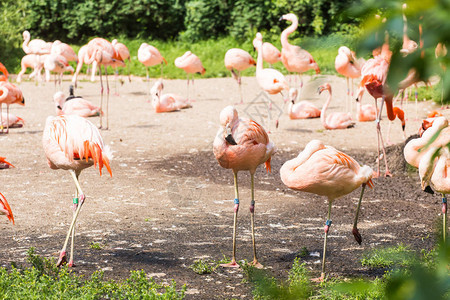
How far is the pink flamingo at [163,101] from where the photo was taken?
33.8 ft

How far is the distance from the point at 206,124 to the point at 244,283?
20.0ft

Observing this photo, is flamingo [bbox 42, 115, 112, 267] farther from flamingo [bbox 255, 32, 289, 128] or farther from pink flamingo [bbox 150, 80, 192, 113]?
pink flamingo [bbox 150, 80, 192, 113]

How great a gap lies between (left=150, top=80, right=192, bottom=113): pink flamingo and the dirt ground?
1226 mm

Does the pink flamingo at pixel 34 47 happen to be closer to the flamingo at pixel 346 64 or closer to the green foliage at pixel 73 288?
the flamingo at pixel 346 64

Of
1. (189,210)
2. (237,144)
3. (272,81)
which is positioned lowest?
(189,210)

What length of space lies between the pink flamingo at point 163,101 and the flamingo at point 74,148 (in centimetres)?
639

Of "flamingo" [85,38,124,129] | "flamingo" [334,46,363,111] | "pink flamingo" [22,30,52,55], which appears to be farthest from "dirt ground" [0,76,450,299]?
"pink flamingo" [22,30,52,55]

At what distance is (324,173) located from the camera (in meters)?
3.62

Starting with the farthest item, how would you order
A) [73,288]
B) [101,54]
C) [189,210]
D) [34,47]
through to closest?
1. [34,47]
2. [101,54]
3. [189,210]
4. [73,288]

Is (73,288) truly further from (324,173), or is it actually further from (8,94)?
(8,94)

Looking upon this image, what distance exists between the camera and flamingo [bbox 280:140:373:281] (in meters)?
3.63

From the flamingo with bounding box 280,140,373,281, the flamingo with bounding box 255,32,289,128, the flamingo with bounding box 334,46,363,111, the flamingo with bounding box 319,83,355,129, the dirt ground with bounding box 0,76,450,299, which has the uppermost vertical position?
the flamingo with bounding box 334,46,363,111

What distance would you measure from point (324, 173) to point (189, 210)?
1.91 metres

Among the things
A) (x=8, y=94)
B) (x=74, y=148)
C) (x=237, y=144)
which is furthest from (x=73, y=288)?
(x=8, y=94)
